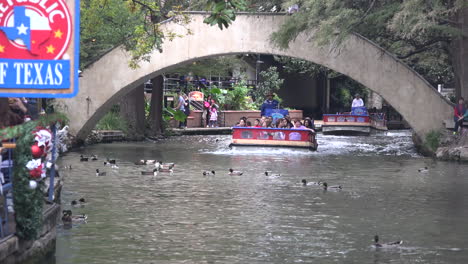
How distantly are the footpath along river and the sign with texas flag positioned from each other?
7.92 ft

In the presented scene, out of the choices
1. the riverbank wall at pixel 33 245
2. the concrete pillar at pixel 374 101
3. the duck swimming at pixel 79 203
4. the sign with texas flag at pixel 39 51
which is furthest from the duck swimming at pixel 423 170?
the concrete pillar at pixel 374 101

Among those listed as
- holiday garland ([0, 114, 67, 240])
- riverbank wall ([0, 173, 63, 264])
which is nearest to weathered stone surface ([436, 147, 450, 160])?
riverbank wall ([0, 173, 63, 264])

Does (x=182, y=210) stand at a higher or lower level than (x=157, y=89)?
lower

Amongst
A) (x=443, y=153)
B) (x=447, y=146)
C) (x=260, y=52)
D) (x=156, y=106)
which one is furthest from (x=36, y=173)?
(x=156, y=106)

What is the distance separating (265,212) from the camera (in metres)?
17.8

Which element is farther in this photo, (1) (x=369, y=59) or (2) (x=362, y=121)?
(2) (x=362, y=121)

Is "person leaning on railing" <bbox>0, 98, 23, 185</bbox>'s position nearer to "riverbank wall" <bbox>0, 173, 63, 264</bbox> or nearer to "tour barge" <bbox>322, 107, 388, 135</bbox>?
"riverbank wall" <bbox>0, 173, 63, 264</bbox>

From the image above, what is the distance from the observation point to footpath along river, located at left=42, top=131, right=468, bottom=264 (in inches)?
541

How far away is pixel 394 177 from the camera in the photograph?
25203mm

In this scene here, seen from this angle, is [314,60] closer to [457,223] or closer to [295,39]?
[295,39]

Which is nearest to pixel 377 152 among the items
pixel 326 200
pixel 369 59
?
pixel 369 59

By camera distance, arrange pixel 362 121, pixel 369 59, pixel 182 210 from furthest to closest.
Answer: pixel 362 121, pixel 369 59, pixel 182 210

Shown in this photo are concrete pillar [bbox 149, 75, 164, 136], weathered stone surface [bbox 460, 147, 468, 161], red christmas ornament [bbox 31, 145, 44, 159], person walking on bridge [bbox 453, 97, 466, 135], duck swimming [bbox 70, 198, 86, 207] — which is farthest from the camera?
concrete pillar [bbox 149, 75, 164, 136]

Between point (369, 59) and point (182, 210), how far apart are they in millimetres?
17508
